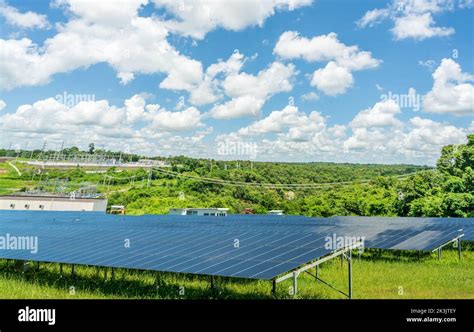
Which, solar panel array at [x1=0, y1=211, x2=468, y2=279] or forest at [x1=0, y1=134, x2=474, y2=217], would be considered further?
forest at [x1=0, y1=134, x2=474, y2=217]

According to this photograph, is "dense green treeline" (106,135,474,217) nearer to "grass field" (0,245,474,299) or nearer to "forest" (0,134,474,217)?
Answer: "forest" (0,134,474,217)

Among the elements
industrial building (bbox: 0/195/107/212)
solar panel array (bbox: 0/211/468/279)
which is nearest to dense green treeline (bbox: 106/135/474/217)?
industrial building (bbox: 0/195/107/212)

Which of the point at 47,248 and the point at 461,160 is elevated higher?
the point at 461,160

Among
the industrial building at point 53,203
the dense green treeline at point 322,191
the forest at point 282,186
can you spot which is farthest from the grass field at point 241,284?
the industrial building at point 53,203
